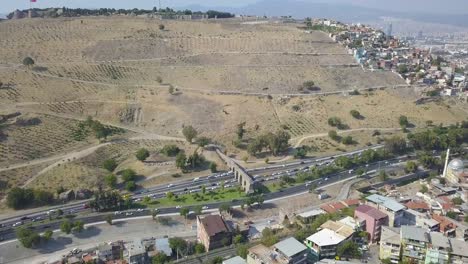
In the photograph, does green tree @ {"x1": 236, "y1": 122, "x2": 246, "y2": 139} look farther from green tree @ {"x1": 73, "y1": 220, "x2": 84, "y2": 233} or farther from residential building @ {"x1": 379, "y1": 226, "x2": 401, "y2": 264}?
residential building @ {"x1": 379, "y1": 226, "x2": 401, "y2": 264}

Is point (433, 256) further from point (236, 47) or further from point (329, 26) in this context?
point (329, 26)

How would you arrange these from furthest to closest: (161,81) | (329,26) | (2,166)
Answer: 1. (329,26)
2. (161,81)
3. (2,166)

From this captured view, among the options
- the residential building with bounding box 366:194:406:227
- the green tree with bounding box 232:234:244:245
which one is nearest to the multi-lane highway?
the green tree with bounding box 232:234:244:245

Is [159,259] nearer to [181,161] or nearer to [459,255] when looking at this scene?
[181,161]

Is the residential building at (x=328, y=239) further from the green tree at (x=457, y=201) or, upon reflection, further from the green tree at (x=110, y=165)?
the green tree at (x=110, y=165)

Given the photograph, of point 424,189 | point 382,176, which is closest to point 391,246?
point 424,189

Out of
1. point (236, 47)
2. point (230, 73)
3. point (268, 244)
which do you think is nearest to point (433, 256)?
point (268, 244)
